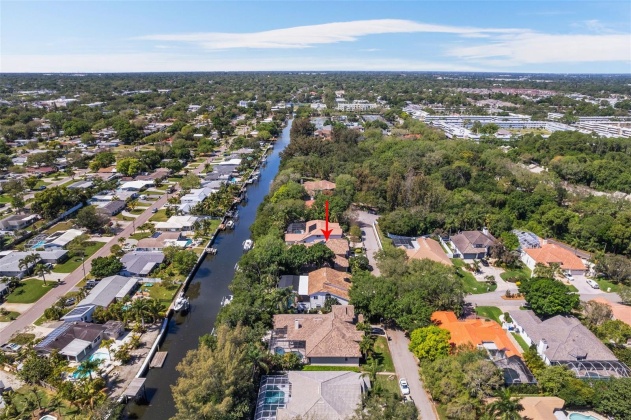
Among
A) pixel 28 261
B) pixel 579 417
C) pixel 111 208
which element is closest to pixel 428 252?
pixel 579 417

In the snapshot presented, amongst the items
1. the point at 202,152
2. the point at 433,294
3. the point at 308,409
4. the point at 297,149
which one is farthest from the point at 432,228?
the point at 202,152

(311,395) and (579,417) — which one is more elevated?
(311,395)

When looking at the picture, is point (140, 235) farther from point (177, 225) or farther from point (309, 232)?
point (309, 232)

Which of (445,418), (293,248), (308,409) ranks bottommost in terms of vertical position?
(445,418)

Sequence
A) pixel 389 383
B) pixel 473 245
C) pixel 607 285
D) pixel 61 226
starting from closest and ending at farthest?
1. pixel 389 383
2. pixel 607 285
3. pixel 473 245
4. pixel 61 226

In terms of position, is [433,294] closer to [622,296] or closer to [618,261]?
[622,296]

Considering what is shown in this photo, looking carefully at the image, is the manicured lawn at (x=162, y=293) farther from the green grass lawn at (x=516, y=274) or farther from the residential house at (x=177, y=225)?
the green grass lawn at (x=516, y=274)
